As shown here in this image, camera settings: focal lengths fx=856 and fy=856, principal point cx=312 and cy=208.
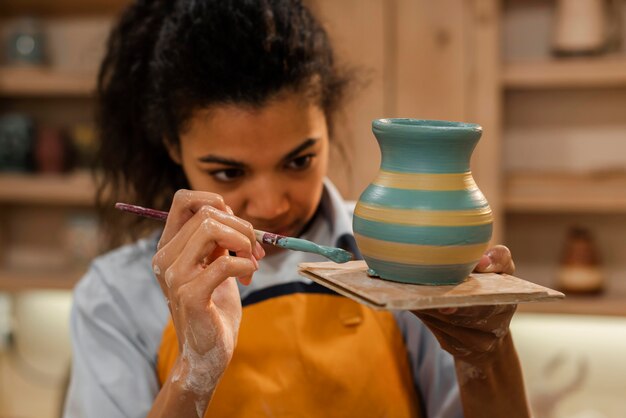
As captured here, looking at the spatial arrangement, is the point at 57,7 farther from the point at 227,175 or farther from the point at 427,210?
the point at 427,210

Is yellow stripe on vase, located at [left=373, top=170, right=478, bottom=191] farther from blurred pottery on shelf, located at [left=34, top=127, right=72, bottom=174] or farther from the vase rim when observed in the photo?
blurred pottery on shelf, located at [left=34, top=127, right=72, bottom=174]

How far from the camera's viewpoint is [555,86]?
2777 mm

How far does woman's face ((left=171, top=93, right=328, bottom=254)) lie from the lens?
1.38m

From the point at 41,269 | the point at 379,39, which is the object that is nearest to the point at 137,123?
the point at 379,39

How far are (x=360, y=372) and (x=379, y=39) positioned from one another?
1.45 m

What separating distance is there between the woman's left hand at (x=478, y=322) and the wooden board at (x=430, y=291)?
38mm

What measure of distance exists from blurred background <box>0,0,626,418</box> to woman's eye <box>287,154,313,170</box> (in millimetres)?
992

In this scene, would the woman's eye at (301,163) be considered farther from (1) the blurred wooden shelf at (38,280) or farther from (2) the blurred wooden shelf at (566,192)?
(1) the blurred wooden shelf at (38,280)

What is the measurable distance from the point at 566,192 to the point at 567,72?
0.38 metres

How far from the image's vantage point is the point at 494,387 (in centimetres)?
140

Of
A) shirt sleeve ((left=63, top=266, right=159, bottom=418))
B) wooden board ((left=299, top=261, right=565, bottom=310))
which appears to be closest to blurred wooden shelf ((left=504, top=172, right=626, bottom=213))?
shirt sleeve ((left=63, top=266, right=159, bottom=418))

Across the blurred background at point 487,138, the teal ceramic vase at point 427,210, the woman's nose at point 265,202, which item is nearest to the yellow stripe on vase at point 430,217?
the teal ceramic vase at point 427,210

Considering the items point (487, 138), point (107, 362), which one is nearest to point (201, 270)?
point (107, 362)

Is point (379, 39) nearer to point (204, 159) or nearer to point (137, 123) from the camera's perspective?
point (137, 123)
